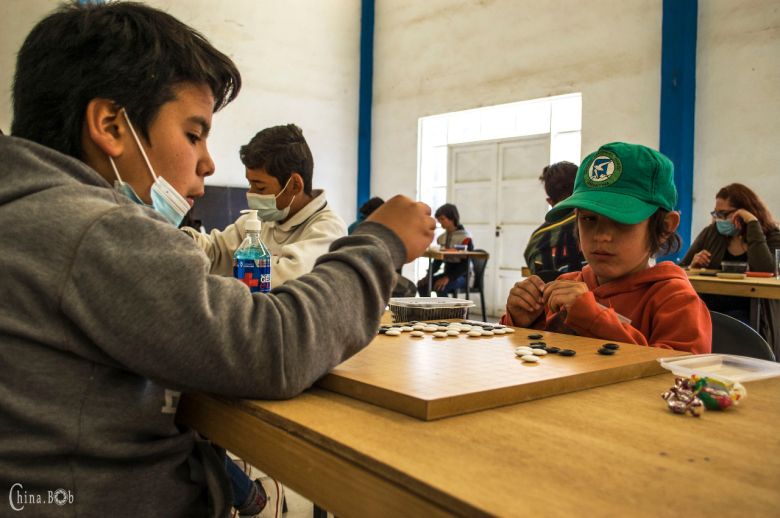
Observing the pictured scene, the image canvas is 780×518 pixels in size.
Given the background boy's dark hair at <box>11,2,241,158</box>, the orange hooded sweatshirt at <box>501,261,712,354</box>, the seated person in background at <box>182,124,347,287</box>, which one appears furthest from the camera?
the seated person in background at <box>182,124,347,287</box>

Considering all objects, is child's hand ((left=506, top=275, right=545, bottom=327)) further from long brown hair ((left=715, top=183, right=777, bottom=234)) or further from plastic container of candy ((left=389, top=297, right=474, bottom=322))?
long brown hair ((left=715, top=183, right=777, bottom=234))

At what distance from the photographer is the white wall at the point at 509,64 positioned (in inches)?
A: 243

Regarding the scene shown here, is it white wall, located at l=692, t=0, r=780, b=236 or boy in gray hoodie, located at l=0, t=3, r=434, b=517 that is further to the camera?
white wall, located at l=692, t=0, r=780, b=236

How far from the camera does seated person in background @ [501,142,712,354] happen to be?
1331mm

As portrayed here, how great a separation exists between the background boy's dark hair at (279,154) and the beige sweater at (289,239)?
0.37 feet

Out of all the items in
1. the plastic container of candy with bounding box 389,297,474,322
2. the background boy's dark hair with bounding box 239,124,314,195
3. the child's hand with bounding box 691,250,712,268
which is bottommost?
the plastic container of candy with bounding box 389,297,474,322

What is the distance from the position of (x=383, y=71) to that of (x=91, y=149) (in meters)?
8.37

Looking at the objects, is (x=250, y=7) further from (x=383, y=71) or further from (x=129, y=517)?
(x=129, y=517)

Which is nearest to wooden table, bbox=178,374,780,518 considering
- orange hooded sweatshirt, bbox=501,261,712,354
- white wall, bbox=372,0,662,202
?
orange hooded sweatshirt, bbox=501,261,712,354

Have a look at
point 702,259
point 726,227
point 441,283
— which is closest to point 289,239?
point 702,259

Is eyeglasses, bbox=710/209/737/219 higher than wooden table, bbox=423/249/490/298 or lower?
higher

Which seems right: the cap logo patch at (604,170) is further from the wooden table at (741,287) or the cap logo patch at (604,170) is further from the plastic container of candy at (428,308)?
the wooden table at (741,287)

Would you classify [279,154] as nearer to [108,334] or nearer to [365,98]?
[108,334]

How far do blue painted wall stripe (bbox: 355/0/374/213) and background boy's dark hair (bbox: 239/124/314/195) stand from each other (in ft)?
22.1
